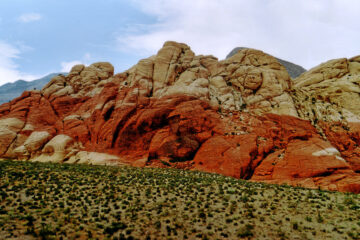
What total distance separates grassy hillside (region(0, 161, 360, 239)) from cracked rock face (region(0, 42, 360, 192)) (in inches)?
331

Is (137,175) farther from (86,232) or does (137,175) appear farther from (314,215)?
(314,215)

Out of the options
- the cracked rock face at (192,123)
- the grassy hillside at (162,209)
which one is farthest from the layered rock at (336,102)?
the grassy hillside at (162,209)

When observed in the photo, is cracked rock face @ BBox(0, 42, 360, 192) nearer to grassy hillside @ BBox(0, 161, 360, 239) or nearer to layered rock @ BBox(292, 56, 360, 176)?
layered rock @ BBox(292, 56, 360, 176)

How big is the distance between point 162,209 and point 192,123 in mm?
22273

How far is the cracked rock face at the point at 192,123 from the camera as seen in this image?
34.8m

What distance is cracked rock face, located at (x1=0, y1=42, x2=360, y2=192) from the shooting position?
34750 millimetres

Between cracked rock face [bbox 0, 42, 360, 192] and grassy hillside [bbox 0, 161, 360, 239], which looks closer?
grassy hillside [bbox 0, 161, 360, 239]

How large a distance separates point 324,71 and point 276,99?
60.0 feet

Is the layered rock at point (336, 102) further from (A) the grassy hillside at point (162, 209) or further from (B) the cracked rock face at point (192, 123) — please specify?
(A) the grassy hillside at point (162, 209)

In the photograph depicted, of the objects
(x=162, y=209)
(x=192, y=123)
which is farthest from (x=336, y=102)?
(x=162, y=209)

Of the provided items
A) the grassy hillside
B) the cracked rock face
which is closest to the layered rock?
the cracked rock face

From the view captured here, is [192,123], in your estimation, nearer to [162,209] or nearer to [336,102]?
[162,209]

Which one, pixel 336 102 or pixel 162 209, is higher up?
pixel 336 102

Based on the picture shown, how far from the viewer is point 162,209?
20875 mm
